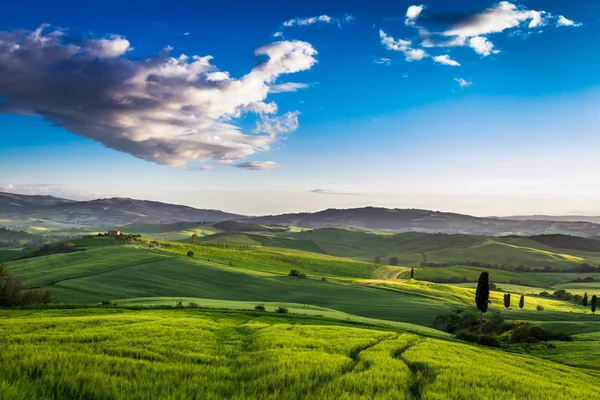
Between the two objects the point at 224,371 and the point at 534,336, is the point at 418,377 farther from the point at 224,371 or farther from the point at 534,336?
the point at 534,336

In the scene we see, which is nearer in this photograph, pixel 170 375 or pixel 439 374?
pixel 170 375

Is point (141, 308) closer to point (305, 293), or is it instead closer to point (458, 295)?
point (305, 293)

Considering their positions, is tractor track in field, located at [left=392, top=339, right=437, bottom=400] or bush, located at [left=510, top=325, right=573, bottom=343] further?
bush, located at [left=510, top=325, right=573, bottom=343]

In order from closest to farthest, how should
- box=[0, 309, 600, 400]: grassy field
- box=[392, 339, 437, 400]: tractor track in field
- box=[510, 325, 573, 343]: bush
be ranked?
box=[0, 309, 600, 400]: grassy field
box=[392, 339, 437, 400]: tractor track in field
box=[510, 325, 573, 343]: bush

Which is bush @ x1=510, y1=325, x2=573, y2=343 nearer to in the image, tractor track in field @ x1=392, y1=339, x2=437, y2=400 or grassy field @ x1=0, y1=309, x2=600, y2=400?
grassy field @ x1=0, y1=309, x2=600, y2=400

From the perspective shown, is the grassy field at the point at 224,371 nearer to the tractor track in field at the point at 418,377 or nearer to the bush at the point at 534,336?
the tractor track in field at the point at 418,377

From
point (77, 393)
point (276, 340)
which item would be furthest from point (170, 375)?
point (276, 340)

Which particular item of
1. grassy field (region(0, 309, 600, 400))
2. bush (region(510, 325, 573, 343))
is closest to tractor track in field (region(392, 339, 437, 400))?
grassy field (region(0, 309, 600, 400))

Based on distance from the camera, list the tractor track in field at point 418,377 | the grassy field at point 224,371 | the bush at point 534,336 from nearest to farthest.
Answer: the grassy field at point 224,371 → the tractor track in field at point 418,377 → the bush at point 534,336

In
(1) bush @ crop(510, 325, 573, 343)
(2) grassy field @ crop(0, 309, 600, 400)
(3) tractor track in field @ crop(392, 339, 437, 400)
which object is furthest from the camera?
(1) bush @ crop(510, 325, 573, 343)

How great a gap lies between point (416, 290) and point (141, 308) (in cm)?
10507

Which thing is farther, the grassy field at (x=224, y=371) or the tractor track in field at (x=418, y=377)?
the tractor track in field at (x=418, y=377)

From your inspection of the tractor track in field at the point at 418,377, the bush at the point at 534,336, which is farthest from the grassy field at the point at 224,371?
the bush at the point at 534,336

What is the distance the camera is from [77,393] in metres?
10.2
